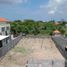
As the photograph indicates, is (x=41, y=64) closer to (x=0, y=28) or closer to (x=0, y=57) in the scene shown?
(x=0, y=57)

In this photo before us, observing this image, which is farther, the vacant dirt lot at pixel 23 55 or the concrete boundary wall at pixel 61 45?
the concrete boundary wall at pixel 61 45

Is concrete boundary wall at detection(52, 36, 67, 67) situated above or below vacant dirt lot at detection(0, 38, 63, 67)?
above

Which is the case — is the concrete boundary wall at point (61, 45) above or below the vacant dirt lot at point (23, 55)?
above

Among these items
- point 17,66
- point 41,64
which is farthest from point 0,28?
point 41,64

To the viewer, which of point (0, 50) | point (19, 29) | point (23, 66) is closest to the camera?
point (23, 66)

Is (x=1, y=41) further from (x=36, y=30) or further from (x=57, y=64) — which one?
(x=36, y=30)

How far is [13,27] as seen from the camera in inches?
2569

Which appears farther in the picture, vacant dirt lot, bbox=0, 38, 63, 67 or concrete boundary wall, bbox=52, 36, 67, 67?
concrete boundary wall, bbox=52, 36, 67, 67

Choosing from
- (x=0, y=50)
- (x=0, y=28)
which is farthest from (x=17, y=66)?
(x=0, y=28)

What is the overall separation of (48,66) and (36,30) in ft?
178

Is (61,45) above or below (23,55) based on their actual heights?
above

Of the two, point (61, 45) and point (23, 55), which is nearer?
point (23, 55)

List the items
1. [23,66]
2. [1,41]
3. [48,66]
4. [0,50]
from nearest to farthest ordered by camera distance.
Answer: [48,66]
[23,66]
[0,50]
[1,41]

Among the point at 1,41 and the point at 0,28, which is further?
the point at 0,28
